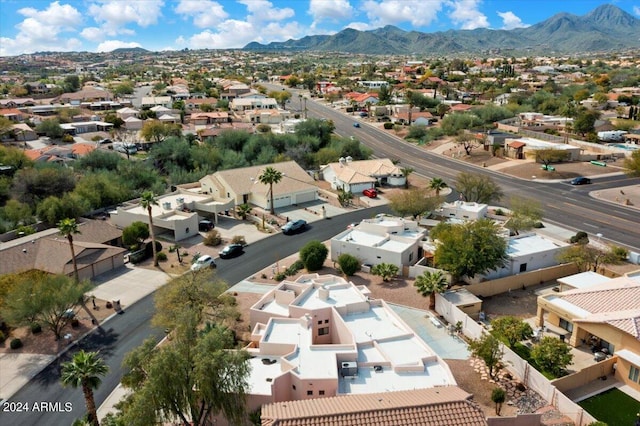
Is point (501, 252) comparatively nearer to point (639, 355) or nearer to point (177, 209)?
point (639, 355)

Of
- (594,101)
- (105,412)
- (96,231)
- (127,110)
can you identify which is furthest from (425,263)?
(594,101)

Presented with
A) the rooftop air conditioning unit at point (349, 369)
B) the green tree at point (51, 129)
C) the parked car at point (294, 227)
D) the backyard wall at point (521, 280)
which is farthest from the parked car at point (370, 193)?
the green tree at point (51, 129)

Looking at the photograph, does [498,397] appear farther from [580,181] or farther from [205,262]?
[580,181]

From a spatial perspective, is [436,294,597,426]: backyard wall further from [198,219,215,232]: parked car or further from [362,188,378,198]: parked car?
[362,188,378,198]: parked car

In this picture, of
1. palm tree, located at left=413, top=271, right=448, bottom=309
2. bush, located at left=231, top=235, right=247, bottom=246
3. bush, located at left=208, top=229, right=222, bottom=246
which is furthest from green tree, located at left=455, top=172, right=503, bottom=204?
bush, located at left=208, top=229, right=222, bottom=246

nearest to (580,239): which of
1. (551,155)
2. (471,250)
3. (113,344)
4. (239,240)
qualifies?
(471,250)
